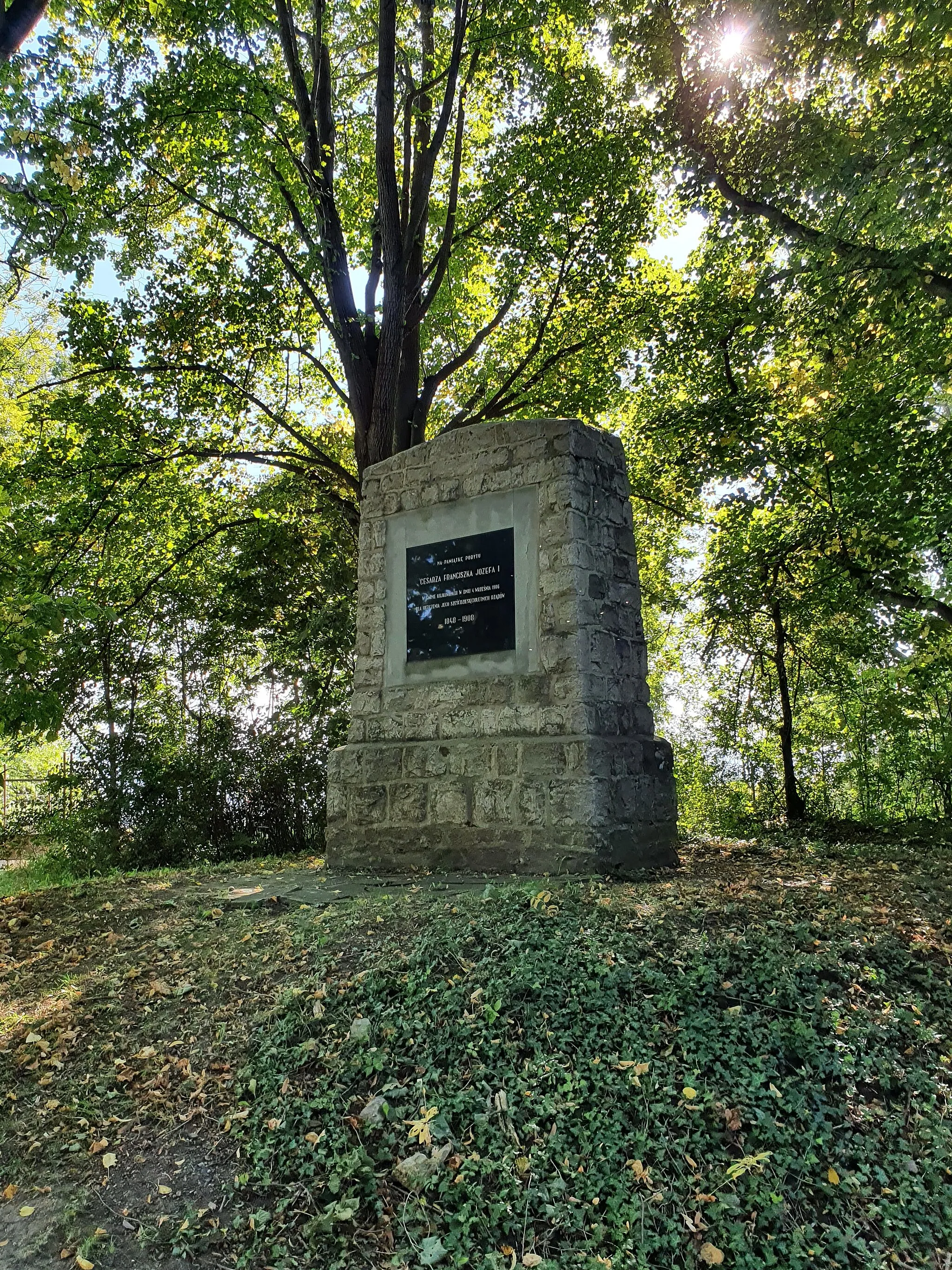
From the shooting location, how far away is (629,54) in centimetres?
921

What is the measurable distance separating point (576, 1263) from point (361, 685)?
458 centimetres

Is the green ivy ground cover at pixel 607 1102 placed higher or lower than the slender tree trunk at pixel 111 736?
lower

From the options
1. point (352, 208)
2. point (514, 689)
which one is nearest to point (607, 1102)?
point (514, 689)

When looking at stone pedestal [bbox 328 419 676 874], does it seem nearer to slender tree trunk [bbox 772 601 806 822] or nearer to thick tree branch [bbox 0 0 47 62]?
thick tree branch [bbox 0 0 47 62]

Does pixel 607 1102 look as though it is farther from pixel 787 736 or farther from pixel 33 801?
pixel 33 801

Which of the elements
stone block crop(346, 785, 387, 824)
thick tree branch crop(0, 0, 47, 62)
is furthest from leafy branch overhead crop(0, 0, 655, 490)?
stone block crop(346, 785, 387, 824)

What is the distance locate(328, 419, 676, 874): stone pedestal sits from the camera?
533 cm

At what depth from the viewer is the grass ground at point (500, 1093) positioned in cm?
236

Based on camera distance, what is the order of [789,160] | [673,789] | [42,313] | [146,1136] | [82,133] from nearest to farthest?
1. [146,1136]
2. [673,789]
3. [789,160]
4. [82,133]
5. [42,313]

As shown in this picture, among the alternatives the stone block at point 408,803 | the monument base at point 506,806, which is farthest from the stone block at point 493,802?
the stone block at point 408,803

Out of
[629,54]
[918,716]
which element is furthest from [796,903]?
[629,54]

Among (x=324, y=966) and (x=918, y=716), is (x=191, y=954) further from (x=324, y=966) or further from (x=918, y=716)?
(x=918, y=716)

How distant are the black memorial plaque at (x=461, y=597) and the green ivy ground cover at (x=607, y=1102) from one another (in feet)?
7.85

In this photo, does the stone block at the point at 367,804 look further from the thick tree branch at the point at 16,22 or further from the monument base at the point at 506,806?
the thick tree branch at the point at 16,22
